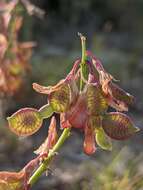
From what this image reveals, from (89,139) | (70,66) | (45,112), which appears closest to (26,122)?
(45,112)

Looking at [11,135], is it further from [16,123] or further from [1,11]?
[16,123]

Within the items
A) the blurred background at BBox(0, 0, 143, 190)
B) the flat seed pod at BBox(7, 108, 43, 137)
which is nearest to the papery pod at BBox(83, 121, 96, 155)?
the flat seed pod at BBox(7, 108, 43, 137)

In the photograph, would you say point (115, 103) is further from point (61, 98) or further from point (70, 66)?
point (70, 66)

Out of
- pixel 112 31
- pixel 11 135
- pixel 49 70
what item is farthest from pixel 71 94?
pixel 112 31

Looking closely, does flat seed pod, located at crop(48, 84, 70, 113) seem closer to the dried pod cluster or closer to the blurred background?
the dried pod cluster

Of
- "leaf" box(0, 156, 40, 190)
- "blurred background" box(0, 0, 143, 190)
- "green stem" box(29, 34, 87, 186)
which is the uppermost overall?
"green stem" box(29, 34, 87, 186)

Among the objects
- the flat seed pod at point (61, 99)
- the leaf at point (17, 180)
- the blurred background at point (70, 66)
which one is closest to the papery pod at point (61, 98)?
the flat seed pod at point (61, 99)

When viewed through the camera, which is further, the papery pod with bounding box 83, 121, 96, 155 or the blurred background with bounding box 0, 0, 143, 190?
the blurred background with bounding box 0, 0, 143, 190
